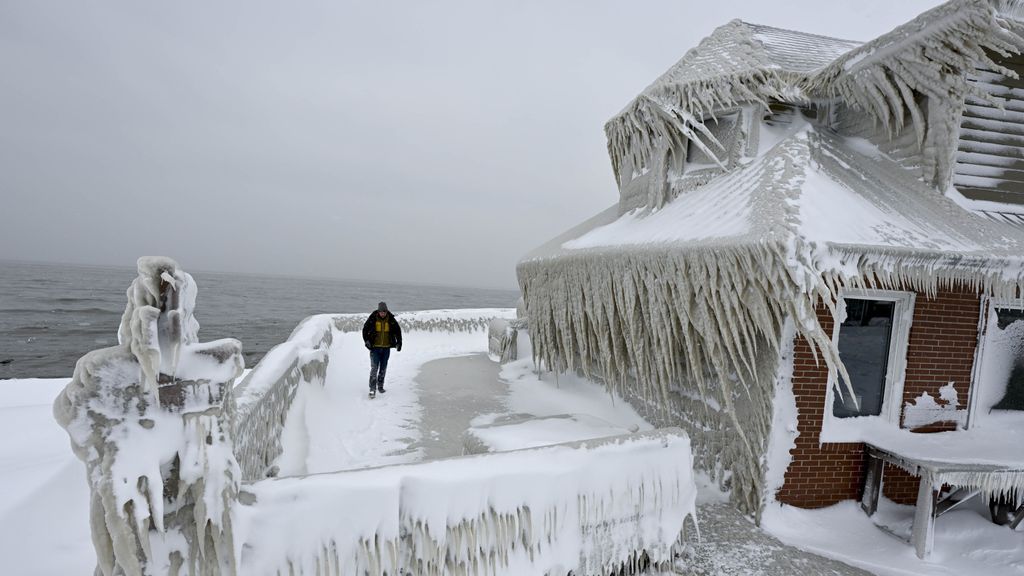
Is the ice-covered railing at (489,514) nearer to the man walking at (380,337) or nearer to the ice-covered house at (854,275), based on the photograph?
the ice-covered house at (854,275)

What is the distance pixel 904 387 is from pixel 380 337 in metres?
7.95

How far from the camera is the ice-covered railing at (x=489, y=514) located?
271 cm

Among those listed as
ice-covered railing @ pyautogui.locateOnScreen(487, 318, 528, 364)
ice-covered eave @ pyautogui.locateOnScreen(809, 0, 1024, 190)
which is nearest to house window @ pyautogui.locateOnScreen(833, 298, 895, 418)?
ice-covered eave @ pyautogui.locateOnScreen(809, 0, 1024, 190)

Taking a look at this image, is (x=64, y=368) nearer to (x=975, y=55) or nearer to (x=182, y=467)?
(x=182, y=467)

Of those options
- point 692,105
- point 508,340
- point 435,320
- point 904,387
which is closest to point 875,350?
point 904,387

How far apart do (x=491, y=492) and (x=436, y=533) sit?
452 millimetres

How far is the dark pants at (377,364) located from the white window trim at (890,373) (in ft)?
23.3

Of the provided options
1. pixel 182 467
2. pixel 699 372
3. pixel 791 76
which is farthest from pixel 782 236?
pixel 182 467

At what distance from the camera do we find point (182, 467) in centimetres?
248

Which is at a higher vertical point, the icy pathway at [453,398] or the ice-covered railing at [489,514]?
the ice-covered railing at [489,514]

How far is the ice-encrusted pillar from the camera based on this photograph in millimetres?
2283

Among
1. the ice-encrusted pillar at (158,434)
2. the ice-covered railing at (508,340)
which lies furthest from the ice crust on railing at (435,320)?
the ice-encrusted pillar at (158,434)

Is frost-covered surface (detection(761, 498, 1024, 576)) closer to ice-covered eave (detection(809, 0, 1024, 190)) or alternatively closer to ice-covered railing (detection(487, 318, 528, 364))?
ice-covered eave (detection(809, 0, 1024, 190))

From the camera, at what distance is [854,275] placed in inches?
158
